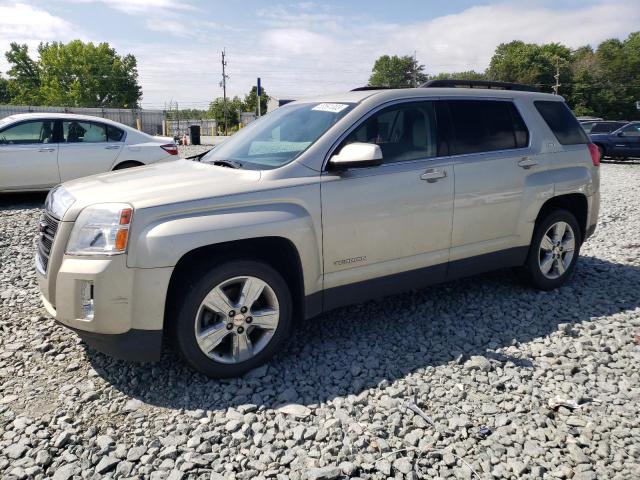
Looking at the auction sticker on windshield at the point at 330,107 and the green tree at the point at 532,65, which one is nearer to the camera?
the auction sticker on windshield at the point at 330,107

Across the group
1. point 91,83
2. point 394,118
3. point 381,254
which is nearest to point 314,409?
point 381,254

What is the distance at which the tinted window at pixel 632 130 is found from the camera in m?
19.7

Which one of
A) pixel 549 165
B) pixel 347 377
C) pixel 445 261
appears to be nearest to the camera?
pixel 347 377

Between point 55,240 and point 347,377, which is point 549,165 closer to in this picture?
point 347,377

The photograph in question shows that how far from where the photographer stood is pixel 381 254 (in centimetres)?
369

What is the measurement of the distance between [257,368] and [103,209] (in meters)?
1.41

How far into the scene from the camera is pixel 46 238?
331 centimetres

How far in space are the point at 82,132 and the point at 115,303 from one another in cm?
717

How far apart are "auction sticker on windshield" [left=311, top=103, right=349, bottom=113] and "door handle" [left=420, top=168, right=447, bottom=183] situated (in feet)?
2.58

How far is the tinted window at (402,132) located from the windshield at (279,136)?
23 cm

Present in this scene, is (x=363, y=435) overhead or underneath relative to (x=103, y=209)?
underneath

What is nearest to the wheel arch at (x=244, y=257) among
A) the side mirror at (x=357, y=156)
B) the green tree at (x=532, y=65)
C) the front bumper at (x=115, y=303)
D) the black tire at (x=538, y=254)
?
the front bumper at (x=115, y=303)

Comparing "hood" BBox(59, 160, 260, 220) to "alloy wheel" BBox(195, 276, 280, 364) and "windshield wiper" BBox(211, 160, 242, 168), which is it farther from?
"alloy wheel" BBox(195, 276, 280, 364)

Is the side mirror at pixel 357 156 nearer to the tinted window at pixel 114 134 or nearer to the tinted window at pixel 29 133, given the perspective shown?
the tinted window at pixel 114 134
